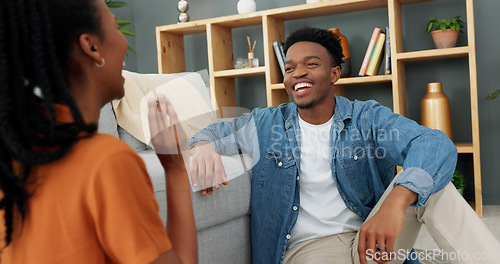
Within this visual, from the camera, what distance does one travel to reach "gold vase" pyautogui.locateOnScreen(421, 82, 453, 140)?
249 centimetres

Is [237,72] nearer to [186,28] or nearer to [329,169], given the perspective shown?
[186,28]

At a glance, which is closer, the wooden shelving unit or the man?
the man

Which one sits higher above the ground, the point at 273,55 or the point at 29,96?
the point at 273,55

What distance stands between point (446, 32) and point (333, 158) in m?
1.50

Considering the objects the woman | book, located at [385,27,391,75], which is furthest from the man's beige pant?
book, located at [385,27,391,75]

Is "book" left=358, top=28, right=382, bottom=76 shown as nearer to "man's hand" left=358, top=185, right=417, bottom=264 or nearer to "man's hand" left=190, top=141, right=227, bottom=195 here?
"man's hand" left=190, top=141, right=227, bottom=195

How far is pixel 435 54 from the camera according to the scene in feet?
8.07

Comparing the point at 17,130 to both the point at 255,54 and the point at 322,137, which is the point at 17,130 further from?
the point at 255,54

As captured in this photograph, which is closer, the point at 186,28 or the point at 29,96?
the point at 29,96

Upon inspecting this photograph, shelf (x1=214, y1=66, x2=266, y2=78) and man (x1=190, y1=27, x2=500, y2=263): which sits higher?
shelf (x1=214, y1=66, x2=266, y2=78)

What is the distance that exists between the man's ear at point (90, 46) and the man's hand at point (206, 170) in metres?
0.72

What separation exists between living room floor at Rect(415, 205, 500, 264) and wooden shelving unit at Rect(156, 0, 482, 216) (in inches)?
2.9

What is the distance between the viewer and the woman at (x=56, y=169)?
491 millimetres

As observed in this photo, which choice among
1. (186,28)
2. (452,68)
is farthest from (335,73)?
(186,28)
